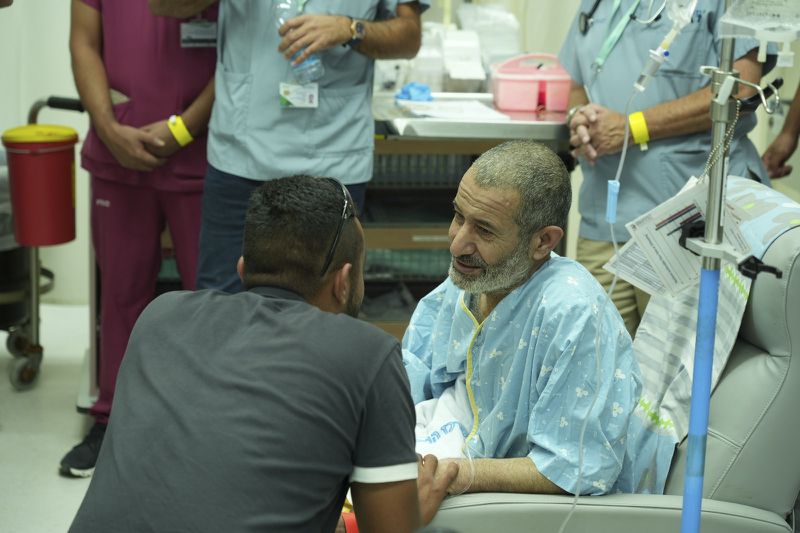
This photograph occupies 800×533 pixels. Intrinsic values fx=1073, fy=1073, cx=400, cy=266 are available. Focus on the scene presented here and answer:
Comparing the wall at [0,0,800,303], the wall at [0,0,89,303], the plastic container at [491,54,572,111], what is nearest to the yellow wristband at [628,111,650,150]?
the plastic container at [491,54,572,111]

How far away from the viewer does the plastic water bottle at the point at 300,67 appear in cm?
266

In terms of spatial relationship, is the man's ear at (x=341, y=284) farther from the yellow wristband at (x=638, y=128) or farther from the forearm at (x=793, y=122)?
the forearm at (x=793, y=122)

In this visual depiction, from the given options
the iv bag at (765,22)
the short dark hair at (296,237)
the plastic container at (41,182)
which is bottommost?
the plastic container at (41,182)

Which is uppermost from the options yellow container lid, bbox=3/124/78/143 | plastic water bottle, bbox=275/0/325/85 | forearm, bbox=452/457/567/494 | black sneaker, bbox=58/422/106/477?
plastic water bottle, bbox=275/0/325/85

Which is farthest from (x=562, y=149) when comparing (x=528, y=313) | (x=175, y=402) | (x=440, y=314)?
(x=175, y=402)

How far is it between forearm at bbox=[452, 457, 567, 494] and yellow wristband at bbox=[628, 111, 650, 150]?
1.15m

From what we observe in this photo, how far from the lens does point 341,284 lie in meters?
1.58

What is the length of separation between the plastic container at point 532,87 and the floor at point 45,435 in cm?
169

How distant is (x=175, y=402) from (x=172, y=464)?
86 millimetres

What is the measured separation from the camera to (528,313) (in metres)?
1.87

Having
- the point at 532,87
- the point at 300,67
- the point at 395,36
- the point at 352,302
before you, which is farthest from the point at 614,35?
the point at 352,302

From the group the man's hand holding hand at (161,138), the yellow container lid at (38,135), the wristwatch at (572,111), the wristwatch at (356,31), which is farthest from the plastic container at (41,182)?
the wristwatch at (572,111)

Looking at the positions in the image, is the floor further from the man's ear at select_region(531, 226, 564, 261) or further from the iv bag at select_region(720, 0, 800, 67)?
the iv bag at select_region(720, 0, 800, 67)

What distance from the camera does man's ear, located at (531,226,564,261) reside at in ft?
6.18
